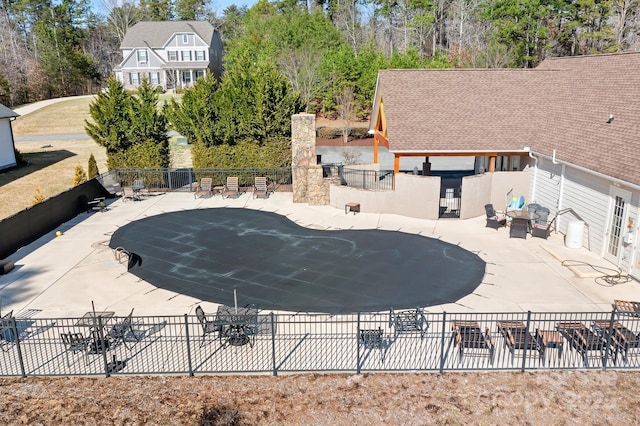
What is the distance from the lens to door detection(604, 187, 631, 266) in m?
16.4

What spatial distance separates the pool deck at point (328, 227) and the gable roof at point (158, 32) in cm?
5321

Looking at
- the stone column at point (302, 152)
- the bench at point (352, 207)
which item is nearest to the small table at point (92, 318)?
the bench at point (352, 207)

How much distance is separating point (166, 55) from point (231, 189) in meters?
51.5

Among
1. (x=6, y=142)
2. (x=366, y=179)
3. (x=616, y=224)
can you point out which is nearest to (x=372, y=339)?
(x=616, y=224)

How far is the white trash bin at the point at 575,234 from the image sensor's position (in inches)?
730

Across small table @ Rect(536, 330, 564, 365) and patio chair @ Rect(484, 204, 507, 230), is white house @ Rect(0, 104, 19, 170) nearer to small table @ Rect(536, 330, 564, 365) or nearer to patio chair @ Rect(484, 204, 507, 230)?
patio chair @ Rect(484, 204, 507, 230)

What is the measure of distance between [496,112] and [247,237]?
1307 cm

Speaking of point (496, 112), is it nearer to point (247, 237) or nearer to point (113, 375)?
point (247, 237)

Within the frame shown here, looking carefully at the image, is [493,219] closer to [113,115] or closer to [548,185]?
[548,185]

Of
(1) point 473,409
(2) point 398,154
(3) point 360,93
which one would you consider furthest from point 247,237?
(3) point 360,93

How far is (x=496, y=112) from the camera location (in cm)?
2412

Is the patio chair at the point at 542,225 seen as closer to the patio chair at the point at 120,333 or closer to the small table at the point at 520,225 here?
the small table at the point at 520,225

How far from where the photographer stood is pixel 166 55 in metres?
70.9

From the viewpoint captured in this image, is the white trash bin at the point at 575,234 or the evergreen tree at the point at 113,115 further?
the evergreen tree at the point at 113,115
